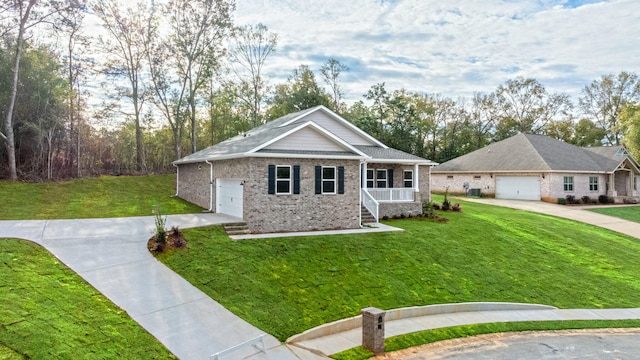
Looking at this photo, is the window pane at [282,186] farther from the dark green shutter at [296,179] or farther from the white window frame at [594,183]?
the white window frame at [594,183]

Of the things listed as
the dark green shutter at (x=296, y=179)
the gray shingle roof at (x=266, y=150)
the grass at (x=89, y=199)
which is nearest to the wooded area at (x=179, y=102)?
the grass at (x=89, y=199)

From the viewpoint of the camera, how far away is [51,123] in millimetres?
24391

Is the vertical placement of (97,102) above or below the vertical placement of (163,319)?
above

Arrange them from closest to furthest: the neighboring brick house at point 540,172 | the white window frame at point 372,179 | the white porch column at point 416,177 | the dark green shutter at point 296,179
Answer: the dark green shutter at point 296,179, the white window frame at point 372,179, the white porch column at point 416,177, the neighboring brick house at point 540,172

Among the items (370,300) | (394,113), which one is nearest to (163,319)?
(370,300)

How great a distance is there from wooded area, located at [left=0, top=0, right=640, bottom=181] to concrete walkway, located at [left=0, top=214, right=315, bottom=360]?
46.0 ft

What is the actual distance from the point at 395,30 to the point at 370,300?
15.0 meters

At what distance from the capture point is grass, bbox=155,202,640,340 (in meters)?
9.27

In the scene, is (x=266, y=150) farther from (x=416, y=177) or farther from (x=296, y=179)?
(x=416, y=177)

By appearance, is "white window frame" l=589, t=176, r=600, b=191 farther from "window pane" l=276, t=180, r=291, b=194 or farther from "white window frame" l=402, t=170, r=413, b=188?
"window pane" l=276, t=180, r=291, b=194

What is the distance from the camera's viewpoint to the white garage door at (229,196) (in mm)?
15734

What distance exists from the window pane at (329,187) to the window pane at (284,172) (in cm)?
158

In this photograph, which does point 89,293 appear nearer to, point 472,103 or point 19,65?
point 19,65

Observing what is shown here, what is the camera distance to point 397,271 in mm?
11773
